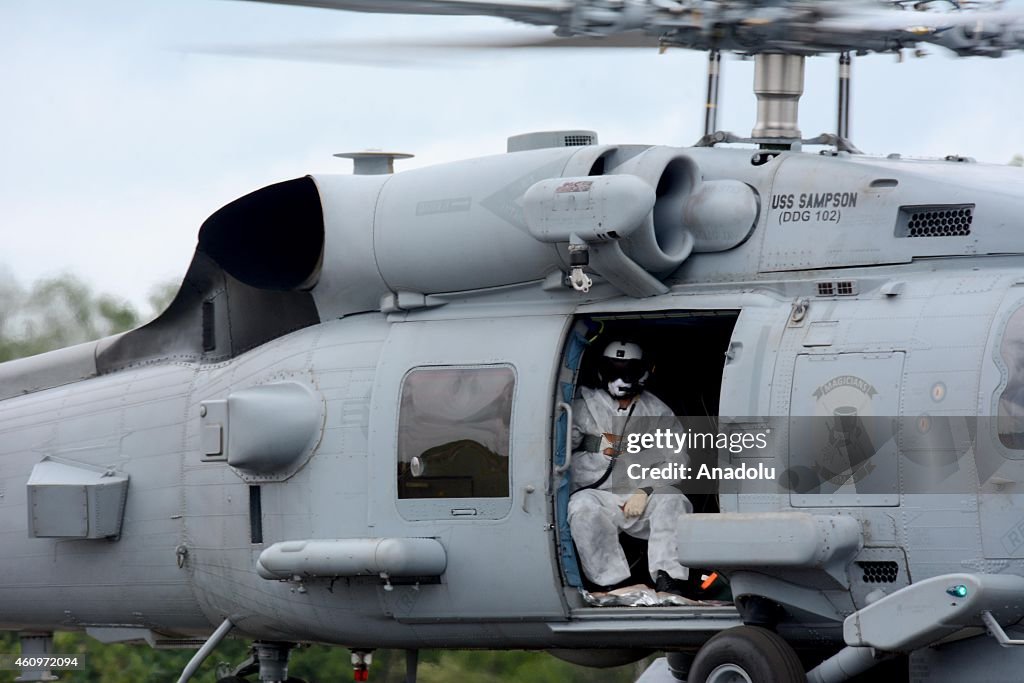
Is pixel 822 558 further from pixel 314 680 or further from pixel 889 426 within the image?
pixel 314 680

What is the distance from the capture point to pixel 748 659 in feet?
22.6

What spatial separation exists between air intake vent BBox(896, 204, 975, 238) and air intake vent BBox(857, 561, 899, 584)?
1444mm

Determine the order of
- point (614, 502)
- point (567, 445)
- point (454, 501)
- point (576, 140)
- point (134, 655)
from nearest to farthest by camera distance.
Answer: point (567, 445)
point (614, 502)
point (454, 501)
point (576, 140)
point (134, 655)

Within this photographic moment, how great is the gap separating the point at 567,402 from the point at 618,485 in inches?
17.7

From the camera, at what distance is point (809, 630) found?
7.16 meters

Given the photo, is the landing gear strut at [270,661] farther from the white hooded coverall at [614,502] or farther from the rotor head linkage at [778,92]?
the rotor head linkage at [778,92]

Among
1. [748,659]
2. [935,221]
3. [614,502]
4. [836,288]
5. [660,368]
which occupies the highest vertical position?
[935,221]

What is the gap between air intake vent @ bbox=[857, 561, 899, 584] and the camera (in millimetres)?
6859

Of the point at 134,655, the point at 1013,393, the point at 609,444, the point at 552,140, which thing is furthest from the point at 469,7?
the point at 134,655

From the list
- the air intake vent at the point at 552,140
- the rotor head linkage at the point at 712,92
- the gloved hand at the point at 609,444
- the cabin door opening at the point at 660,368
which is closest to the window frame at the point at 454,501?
the cabin door opening at the point at 660,368

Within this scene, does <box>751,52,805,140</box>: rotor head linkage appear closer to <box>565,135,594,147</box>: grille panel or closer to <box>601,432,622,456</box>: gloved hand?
<box>565,135,594,147</box>: grille panel

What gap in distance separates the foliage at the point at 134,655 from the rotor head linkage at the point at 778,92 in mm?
6375

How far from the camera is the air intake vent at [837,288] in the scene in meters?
7.34

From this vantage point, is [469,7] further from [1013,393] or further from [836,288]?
[1013,393]
